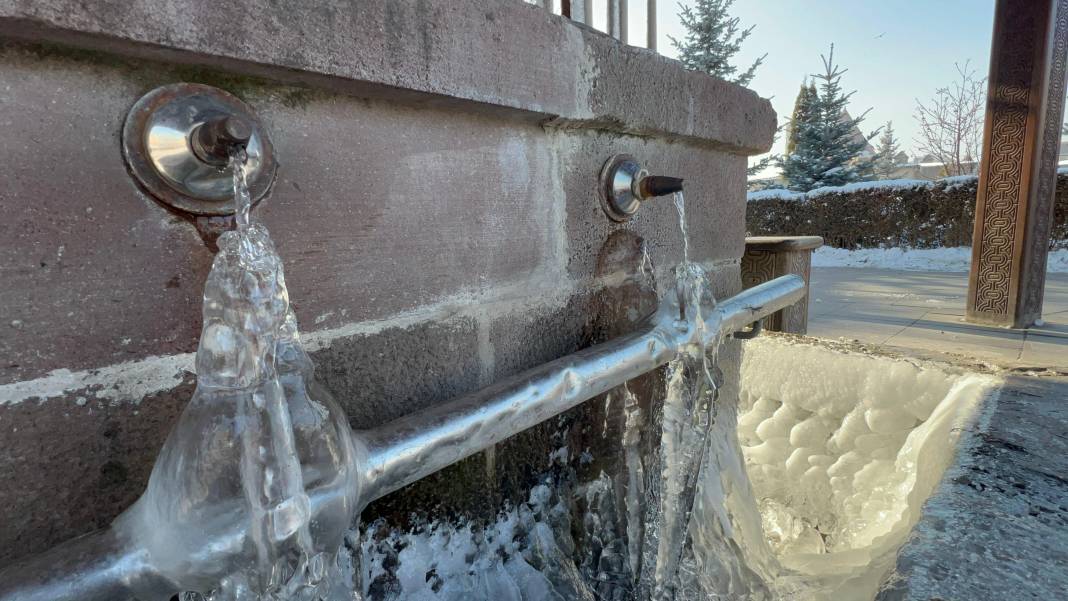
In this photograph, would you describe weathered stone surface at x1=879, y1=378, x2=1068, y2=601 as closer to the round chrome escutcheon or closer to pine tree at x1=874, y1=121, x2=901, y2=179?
the round chrome escutcheon

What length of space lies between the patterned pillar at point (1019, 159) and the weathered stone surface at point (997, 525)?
366cm

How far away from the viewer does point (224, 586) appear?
23.0 inches

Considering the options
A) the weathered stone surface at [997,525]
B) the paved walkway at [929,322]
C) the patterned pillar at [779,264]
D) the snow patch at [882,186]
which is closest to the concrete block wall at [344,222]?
the weathered stone surface at [997,525]

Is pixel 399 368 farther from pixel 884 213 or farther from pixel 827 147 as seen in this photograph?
pixel 827 147

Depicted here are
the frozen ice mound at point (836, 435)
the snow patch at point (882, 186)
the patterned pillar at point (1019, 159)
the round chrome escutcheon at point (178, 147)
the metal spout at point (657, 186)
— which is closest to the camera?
the round chrome escutcheon at point (178, 147)

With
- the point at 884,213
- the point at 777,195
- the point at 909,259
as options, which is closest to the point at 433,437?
the point at 909,259

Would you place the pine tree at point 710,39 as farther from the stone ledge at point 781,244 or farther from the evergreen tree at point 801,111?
the stone ledge at point 781,244

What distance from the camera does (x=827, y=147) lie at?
14.9 m

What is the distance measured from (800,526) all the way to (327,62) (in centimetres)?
263

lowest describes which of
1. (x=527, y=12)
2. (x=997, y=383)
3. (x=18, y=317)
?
(x=997, y=383)

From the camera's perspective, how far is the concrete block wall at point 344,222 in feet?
1.99

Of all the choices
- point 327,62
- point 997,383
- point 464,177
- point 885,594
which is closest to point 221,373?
point 327,62

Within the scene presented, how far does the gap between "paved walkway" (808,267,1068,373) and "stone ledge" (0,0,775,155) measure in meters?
2.38

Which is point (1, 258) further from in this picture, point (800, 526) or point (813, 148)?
point (813, 148)
